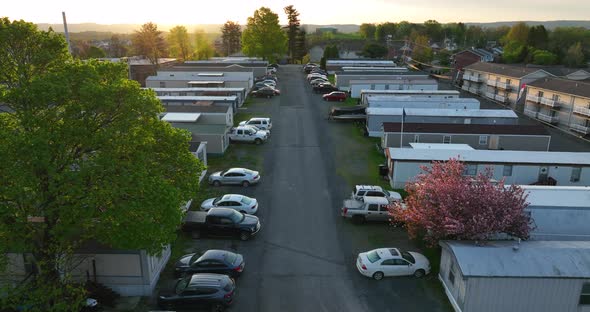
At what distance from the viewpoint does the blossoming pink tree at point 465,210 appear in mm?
17188

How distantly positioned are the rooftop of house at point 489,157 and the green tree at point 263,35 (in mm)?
69735

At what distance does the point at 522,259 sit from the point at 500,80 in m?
55.3

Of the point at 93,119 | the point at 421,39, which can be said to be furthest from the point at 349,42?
the point at 93,119

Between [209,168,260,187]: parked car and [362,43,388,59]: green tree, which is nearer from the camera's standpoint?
[209,168,260,187]: parked car

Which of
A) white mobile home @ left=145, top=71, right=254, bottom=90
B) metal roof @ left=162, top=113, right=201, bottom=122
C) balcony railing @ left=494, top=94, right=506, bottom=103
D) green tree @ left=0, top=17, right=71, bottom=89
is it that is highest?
green tree @ left=0, top=17, right=71, bottom=89

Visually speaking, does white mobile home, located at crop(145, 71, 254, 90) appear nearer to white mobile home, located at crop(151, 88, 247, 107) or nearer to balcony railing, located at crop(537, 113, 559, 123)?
white mobile home, located at crop(151, 88, 247, 107)

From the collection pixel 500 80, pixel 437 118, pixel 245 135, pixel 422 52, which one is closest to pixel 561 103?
pixel 500 80

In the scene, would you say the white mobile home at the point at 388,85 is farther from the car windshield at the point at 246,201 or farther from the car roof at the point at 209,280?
the car roof at the point at 209,280

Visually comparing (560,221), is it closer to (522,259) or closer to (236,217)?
(522,259)

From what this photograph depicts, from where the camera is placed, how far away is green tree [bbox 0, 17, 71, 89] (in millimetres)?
13164

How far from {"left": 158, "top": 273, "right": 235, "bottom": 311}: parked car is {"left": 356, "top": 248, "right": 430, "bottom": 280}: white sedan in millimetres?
6042

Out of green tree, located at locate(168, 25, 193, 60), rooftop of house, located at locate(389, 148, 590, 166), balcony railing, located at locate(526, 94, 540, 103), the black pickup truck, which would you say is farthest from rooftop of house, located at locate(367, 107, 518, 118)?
green tree, located at locate(168, 25, 193, 60)

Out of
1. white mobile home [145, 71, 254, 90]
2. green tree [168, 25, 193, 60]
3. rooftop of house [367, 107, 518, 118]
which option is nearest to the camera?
rooftop of house [367, 107, 518, 118]

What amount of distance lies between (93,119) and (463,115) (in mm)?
34932
